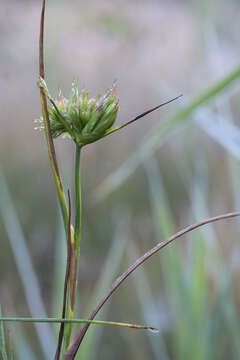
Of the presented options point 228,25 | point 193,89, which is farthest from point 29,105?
point 228,25

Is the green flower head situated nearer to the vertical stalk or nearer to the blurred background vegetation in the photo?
the vertical stalk

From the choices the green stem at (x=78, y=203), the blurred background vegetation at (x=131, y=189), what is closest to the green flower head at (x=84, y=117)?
the green stem at (x=78, y=203)

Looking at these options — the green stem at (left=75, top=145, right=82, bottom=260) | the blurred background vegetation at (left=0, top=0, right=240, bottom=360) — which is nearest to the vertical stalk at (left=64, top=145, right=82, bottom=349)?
the green stem at (left=75, top=145, right=82, bottom=260)

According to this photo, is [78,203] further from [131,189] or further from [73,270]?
[131,189]

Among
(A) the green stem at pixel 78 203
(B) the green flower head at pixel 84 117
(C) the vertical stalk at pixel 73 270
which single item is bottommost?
(C) the vertical stalk at pixel 73 270

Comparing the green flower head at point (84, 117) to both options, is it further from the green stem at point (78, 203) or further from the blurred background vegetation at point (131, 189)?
the blurred background vegetation at point (131, 189)
